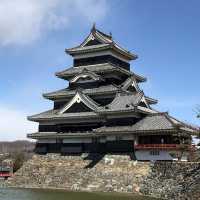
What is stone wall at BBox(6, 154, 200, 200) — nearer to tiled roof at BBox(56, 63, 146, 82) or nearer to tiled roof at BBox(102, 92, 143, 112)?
tiled roof at BBox(102, 92, 143, 112)

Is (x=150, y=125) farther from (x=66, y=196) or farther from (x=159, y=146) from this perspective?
(x=66, y=196)

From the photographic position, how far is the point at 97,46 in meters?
47.6

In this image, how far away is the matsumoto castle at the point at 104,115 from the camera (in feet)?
129

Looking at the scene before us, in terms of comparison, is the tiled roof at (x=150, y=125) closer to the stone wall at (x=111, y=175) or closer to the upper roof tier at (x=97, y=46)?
the stone wall at (x=111, y=175)

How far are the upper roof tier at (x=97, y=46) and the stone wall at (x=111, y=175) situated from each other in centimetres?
1135

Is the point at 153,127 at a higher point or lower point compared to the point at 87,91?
lower

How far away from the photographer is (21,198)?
1248 inches

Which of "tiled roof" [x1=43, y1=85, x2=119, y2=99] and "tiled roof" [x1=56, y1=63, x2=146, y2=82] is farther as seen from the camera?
"tiled roof" [x1=56, y1=63, x2=146, y2=82]

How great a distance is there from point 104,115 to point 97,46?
8701 millimetres

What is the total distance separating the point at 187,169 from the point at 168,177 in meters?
1.70

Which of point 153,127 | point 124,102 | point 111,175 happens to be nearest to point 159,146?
point 153,127

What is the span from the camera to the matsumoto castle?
39250 mm

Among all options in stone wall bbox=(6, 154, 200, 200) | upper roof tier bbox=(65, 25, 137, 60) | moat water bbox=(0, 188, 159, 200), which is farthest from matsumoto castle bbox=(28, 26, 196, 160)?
moat water bbox=(0, 188, 159, 200)

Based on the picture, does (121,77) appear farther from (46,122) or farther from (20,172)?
(20,172)
